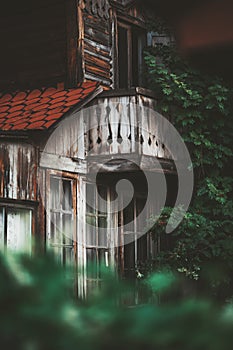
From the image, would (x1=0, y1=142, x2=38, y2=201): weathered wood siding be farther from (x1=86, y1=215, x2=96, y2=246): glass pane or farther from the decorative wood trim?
the decorative wood trim

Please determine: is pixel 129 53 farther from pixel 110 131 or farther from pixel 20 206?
pixel 20 206

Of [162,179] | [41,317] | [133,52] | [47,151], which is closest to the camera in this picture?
[41,317]

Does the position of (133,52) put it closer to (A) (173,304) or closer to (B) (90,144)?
(B) (90,144)

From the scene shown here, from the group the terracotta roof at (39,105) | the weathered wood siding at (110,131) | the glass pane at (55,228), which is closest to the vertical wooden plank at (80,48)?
the terracotta roof at (39,105)

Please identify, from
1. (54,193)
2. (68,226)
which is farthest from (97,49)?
(68,226)

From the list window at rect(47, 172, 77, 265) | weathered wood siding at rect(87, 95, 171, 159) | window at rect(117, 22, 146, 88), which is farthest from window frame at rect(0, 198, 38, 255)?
window at rect(117, 22, 146, 88)

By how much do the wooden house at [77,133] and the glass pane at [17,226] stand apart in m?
0.02

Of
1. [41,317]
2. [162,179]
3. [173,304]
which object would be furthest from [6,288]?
[162,179]

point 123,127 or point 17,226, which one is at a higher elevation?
point 123,127

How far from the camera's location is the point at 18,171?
9938 millimetres

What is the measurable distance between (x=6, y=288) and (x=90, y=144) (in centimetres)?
1057

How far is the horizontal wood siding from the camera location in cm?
1234

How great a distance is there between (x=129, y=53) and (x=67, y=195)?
361 cm

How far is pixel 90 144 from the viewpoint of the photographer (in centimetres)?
1155
